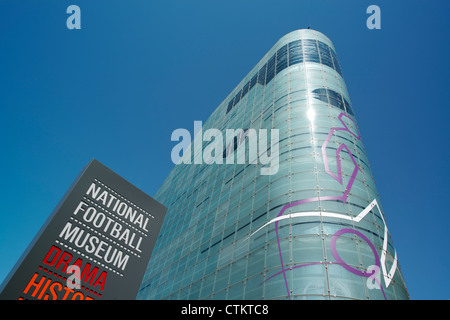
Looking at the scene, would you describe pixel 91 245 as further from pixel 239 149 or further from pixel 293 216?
pixel 239 149

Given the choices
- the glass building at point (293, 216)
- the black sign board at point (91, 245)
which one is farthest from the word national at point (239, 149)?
the black sign board at point (91, 245)

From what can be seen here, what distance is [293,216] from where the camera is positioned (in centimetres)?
1936

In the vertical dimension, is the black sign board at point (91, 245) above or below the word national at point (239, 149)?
below

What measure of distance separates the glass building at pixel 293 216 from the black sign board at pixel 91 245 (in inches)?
349

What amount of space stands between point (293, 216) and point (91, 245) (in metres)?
13.1

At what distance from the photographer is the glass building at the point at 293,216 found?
54.4 ft

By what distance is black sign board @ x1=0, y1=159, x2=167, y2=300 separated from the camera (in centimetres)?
945

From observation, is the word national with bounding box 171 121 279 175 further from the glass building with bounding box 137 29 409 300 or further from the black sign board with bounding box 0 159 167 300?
the black sign board with bounding box 0 159 167 300

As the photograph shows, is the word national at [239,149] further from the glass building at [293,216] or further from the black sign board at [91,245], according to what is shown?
the black sign board at [91,245]

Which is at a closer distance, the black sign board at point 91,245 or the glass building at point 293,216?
the black sign board at point 91,245

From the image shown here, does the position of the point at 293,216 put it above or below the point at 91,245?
above

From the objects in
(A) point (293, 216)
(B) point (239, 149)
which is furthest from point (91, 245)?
(B) point (239, 149)
